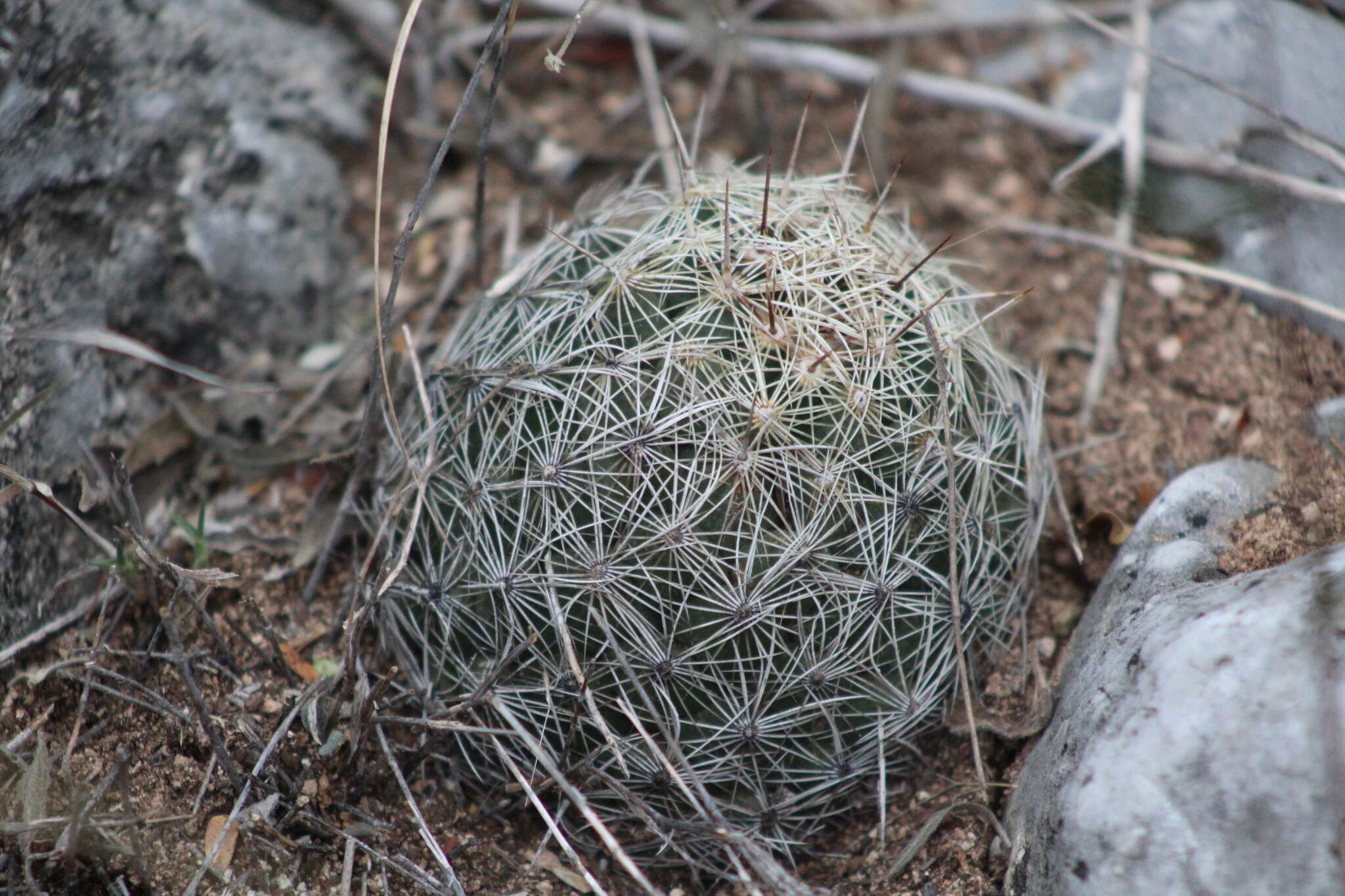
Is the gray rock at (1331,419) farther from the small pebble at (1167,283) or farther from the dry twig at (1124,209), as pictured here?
the small pebble at (1167,283)

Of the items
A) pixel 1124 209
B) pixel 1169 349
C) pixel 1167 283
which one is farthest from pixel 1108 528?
pixel 1124 209

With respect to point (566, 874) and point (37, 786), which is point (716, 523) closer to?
point (566, 874)

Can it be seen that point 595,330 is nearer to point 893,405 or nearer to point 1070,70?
point 893,405

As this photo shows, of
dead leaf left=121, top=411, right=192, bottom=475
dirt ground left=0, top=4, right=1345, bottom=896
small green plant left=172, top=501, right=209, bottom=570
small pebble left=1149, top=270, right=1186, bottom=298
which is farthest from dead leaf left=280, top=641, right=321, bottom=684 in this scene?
small pebble left=1149, top=270, right=1186, bottom=298

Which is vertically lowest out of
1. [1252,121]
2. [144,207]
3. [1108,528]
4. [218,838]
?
[1108,528]

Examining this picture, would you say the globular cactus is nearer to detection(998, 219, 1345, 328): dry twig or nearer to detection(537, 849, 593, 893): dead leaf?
detection(537, 849, 593, 893): dead leaf

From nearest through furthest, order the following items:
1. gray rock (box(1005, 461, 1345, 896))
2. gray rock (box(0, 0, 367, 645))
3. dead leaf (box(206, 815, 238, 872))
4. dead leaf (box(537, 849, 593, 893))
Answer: gray rock (box(1005, 461, 1345, 896)) < dead leaf (box(206, 815, 238, 872)) < dead leaf (box(537, 849, 593, 893)) < gray rock (box(0, 0, 367, 645))

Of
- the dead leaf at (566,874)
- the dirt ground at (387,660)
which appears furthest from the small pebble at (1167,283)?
the dead leaf at (566,874)
